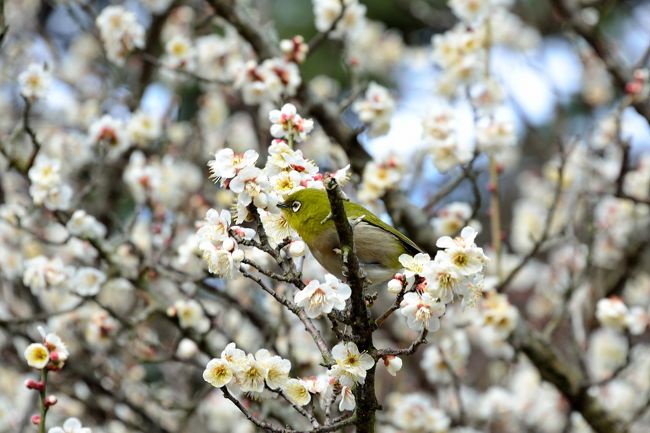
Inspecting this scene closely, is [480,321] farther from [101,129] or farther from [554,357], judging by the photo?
[101,129]

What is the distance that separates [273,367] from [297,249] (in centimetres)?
34

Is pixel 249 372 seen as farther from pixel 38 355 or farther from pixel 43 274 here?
pixel 43 274

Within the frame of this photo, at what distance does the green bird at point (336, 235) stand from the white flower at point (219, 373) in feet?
1.39

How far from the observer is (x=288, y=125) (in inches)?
99.3

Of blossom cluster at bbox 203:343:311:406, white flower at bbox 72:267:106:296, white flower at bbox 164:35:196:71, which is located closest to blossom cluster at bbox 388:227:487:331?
blossom cluster at bbox 203:343:311:406

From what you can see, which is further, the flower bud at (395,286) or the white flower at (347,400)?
the white flower at (347,400)

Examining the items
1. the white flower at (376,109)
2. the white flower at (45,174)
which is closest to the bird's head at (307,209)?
the white flower at (45,174)

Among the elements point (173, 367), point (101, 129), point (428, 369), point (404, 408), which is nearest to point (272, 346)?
point (404, 408)

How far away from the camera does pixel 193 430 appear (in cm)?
467

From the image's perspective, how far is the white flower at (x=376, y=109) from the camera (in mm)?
3844

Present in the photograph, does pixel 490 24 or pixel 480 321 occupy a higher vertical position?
pixel 490 24

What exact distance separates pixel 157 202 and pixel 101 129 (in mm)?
715

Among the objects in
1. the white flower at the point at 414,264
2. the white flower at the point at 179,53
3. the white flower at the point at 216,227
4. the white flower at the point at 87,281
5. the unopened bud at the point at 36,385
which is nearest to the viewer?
the white flower at the point at 414,264

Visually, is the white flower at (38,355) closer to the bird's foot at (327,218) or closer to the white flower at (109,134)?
the bird's foot at (327,218)
